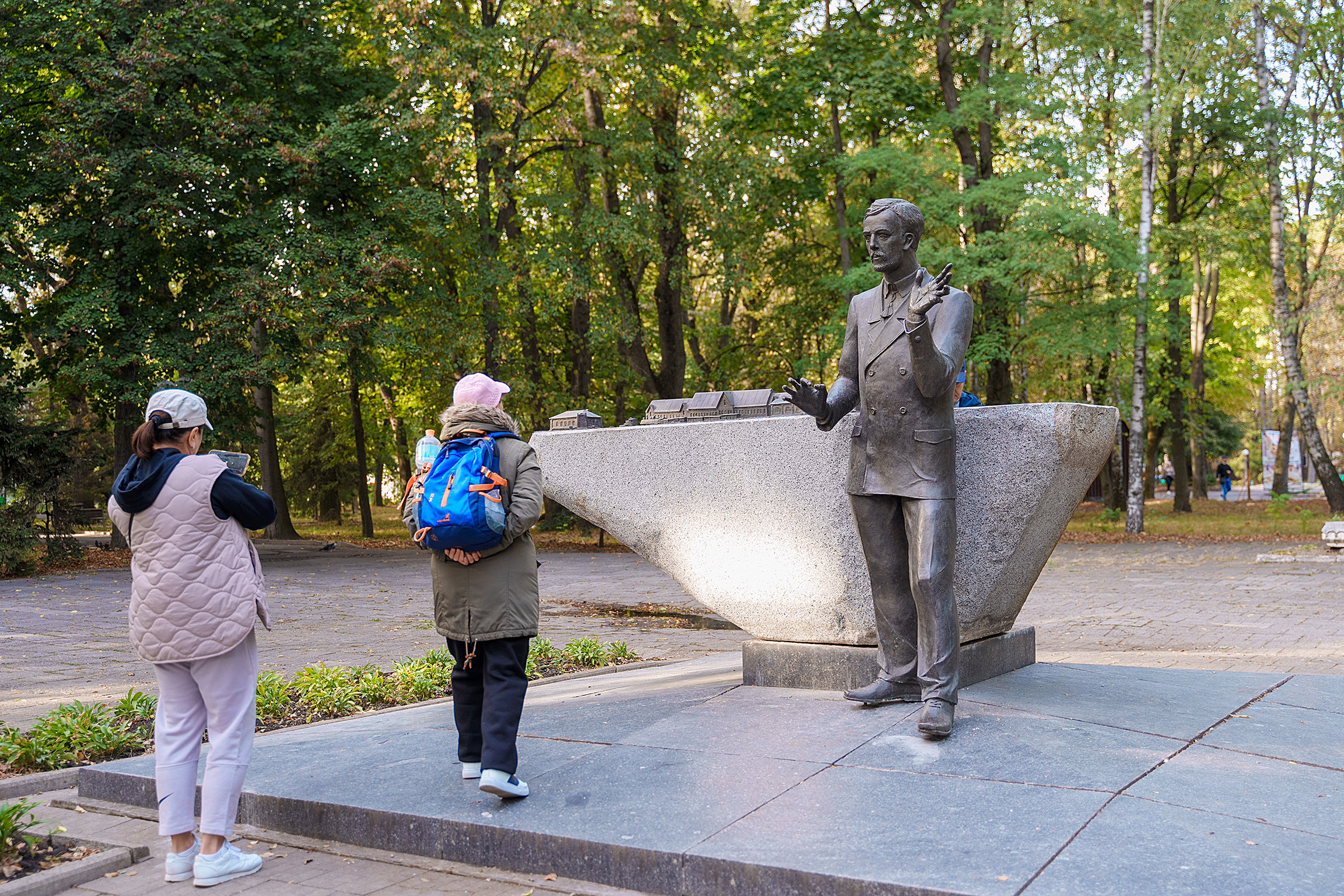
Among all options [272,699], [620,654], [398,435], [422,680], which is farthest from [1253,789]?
[398,435]

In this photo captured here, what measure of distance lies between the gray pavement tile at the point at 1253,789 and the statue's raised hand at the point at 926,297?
1.93 meters

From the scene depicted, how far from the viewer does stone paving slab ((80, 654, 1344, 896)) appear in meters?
3.29

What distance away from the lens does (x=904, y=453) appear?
4887 mm

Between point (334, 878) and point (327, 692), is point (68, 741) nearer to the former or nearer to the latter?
point (327, 692)

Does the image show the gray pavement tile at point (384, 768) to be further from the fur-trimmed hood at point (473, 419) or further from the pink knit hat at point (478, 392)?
the pink knit hat at point (478, 392)

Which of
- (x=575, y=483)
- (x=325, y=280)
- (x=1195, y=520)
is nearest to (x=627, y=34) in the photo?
(x=325, y=280)

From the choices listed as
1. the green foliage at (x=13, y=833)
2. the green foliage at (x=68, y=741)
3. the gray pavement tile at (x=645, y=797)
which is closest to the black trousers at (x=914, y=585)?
the gray pavement tile at (x=645, y=797)

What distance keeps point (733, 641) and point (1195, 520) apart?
19696 millimetres

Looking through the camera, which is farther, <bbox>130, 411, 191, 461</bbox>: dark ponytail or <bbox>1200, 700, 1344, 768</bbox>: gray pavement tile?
<bbox>1200, 700, 1344, 768</bbox>: gray pavement tile

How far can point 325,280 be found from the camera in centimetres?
1775

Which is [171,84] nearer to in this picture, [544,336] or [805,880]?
[544,336]

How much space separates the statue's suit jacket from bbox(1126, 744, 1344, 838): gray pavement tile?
146 centimetres

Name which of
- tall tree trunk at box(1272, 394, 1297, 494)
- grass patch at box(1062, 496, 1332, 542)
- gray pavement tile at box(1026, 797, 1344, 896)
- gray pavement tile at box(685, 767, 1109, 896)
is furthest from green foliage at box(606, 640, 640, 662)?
tall tree trunk at box(1272, 394, 1297, 494)

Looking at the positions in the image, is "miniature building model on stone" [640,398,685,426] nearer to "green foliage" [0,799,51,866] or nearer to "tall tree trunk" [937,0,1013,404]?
"green foliage" [0,799,51,866]
